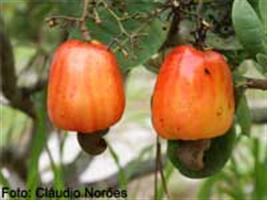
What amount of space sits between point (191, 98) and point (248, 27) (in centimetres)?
9

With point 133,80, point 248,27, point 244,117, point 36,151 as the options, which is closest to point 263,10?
point 248,27

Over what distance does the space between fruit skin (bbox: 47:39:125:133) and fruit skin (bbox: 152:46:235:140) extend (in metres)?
0.04

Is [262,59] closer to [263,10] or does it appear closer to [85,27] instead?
[263,10]

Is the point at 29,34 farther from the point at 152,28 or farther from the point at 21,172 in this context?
the point at 152,28

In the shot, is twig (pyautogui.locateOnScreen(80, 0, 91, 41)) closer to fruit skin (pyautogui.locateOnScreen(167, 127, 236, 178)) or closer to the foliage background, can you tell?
the foliage background

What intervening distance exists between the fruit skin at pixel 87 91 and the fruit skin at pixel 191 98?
40 mm

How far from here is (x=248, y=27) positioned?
0.78 meters

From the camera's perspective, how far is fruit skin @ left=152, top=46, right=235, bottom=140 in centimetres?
74

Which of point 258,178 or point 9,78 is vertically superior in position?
point 9,78

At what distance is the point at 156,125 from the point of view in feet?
2.48

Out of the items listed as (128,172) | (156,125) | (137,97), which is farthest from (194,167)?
(137,97)

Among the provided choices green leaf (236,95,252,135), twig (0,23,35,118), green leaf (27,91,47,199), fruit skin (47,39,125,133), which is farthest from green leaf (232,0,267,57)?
twig (0,23,35,118)

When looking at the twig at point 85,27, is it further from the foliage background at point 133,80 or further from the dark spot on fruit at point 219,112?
the dark spot on fruit at point 219,112

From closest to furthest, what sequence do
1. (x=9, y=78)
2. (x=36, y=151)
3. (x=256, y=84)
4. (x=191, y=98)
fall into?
(x=191, y=98)
(x=256, y=84)
(x=36, y=151)
(x=9, y=78)
